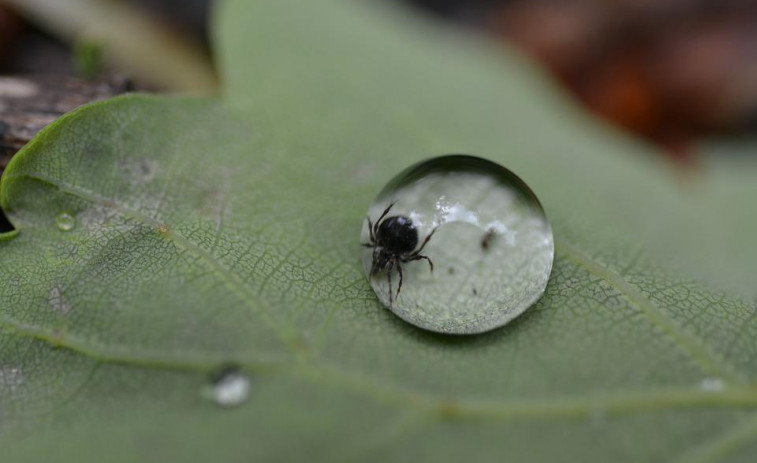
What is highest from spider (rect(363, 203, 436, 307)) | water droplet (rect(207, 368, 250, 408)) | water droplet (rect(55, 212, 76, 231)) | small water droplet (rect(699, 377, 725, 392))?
small water droplet (rect(699, 377, 725, 392))

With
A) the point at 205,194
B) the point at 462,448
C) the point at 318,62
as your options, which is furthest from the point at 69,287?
the point at 318,62

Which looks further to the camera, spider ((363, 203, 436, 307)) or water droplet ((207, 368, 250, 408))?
spider ((363, 203, 436, 307))

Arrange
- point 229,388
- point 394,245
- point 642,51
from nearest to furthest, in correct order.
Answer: point 229,388 < point 394,245 < point 642,51

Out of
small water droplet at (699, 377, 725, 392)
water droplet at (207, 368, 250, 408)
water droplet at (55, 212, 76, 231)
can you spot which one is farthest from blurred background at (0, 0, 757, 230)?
small water droplet at (699, 377, 725, 392)

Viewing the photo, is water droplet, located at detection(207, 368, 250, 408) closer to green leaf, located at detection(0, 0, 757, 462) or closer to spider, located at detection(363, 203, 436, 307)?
green leaf, located at detection(0, 0, 757, 462)

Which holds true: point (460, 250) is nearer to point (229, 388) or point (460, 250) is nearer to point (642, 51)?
point (229, 388)

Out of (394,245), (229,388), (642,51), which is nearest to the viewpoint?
(229,388)

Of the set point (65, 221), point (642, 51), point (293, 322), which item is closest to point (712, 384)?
point (293, 322)
